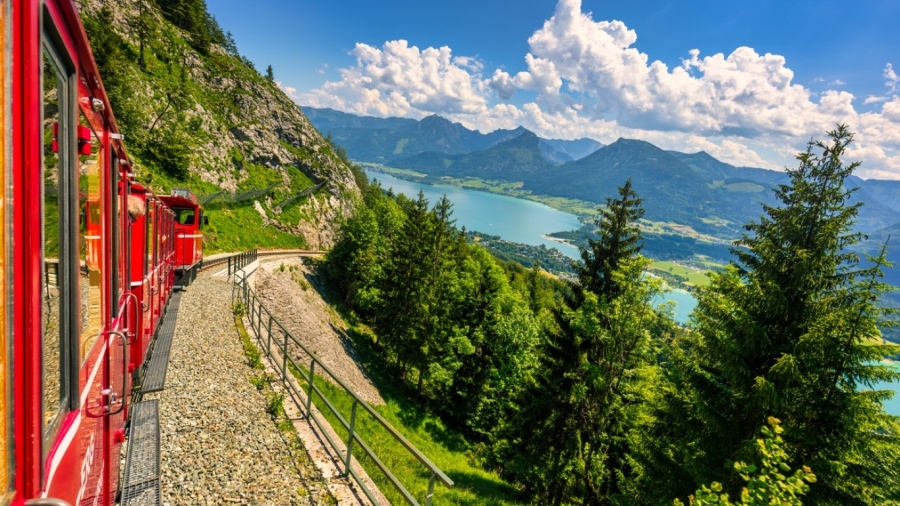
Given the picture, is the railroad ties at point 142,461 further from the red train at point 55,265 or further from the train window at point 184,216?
the train window at point 184,216

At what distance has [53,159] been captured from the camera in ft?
6.87

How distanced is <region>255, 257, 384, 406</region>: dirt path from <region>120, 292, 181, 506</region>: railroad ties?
14341 millimetres

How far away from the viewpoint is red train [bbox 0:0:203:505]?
148cm

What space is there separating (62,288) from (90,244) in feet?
4.26

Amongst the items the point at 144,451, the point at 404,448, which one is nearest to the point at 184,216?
the point at 404,448

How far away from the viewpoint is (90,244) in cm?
327

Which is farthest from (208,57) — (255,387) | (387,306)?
(255,387)

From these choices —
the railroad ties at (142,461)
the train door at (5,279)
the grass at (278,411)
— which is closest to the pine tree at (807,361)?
the grass at (278,411)

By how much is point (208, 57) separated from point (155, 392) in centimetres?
7215

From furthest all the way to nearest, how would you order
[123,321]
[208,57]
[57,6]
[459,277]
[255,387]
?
1. [208,57]
2. [459,277]
3. [255,387]
4. [123,321]
5. [57,6]

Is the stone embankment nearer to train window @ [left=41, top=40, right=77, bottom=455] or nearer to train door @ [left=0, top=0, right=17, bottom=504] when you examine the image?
train window @ [left=41, top=40, right=77, bottom=455]

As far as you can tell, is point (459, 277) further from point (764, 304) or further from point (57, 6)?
point (57, 6)

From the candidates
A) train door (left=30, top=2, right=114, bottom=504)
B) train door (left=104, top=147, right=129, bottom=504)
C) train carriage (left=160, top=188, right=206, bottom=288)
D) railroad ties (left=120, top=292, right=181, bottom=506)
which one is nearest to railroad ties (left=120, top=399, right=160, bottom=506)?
railroad ties (left=120, top=292, right=181, bottom=506)

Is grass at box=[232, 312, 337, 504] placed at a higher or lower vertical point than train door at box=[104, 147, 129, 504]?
lower
